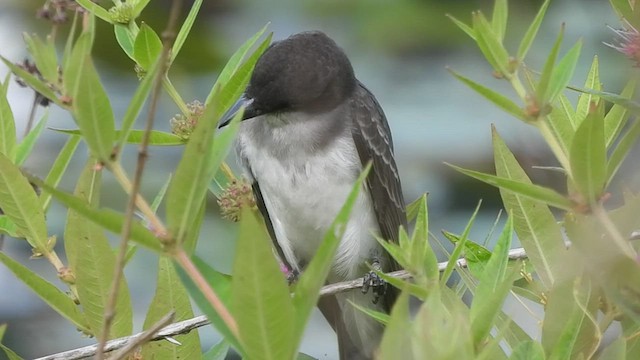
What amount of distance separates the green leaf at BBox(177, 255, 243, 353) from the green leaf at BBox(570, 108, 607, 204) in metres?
0.33

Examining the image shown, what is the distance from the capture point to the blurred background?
3949 millimetres

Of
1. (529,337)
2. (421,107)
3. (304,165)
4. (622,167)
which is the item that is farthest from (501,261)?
(421,107)

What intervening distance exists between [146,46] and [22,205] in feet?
0.97

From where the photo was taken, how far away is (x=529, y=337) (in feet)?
3.77

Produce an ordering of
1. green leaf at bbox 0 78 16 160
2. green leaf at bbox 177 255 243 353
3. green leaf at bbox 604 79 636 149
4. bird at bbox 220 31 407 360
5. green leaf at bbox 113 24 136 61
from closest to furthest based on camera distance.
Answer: green leaf at bbox 177 255 243 353 < green leaf at bbox 604 79 636 149 < green leaf at bbox 0 78 16 160 < green leaf at bbox 113 24 136 61 < bird at bbox 220 31 407 360

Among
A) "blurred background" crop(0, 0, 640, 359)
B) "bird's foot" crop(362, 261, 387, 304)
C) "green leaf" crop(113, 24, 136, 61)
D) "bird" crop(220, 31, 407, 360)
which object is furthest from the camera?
"blurred background" crop(0, 0, 640, 359)

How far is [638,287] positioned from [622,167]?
11.4 inches

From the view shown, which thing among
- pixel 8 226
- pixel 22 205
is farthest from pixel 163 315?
pixel 8 226

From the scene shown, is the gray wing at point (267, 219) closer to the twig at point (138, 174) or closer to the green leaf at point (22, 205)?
the green leaf at point (22, 205)

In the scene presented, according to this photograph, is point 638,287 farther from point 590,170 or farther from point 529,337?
point 529,337

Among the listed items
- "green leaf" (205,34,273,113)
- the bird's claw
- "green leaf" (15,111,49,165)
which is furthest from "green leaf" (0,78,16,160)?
the bird's claw

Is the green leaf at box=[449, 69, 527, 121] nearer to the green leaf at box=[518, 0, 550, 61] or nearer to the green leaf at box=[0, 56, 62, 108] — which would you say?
the green leaf at box=[518, 0, 550, 61]

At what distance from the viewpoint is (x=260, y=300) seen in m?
0.85

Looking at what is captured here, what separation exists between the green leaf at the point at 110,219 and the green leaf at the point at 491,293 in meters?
0.28
